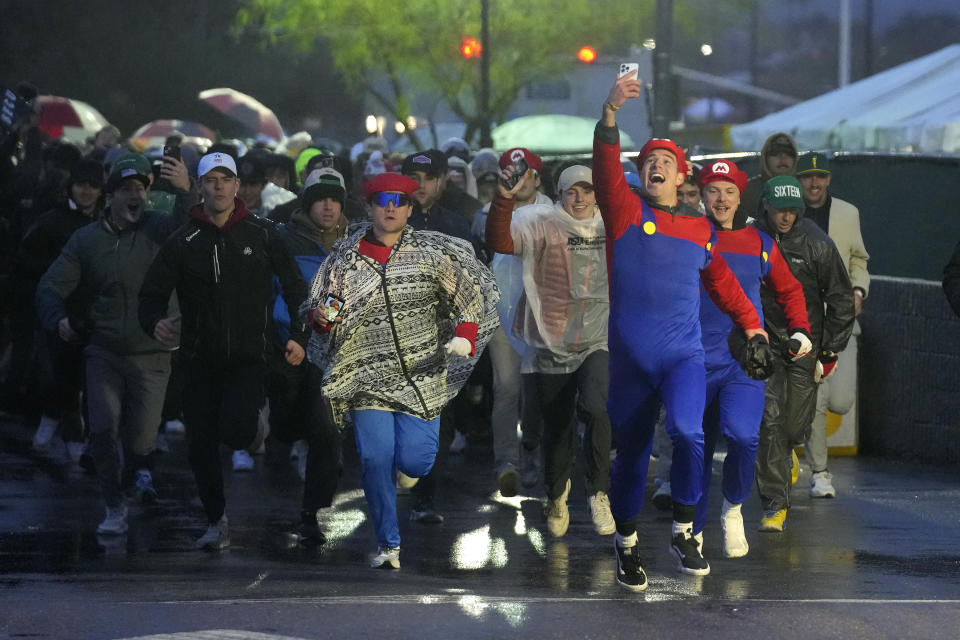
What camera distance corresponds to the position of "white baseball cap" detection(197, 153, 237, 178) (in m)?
9.03

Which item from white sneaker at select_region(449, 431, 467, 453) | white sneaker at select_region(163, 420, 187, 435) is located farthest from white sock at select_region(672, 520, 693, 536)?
white sneaker at select_region(163, 420, 187, 435)

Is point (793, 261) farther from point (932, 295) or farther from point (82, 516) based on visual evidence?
point (82, 516)

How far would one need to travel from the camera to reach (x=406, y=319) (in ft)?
28.1

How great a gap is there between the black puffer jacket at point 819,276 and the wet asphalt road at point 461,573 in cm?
109

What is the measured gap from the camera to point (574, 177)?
977 cm

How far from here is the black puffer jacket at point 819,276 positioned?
9.90 m

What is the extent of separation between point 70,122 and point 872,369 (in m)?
26.0

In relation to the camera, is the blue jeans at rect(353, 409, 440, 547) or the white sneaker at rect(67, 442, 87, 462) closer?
the blue jeans at rect(353, 409, 440, 547)

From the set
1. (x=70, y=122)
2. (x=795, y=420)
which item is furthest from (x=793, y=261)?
(x=70, y=122)

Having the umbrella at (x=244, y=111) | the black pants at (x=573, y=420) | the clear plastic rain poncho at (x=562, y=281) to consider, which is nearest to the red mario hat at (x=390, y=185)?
the clear plastic rain poncho at (x=562, y=281)

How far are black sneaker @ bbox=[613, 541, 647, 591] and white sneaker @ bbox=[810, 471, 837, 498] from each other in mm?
3389

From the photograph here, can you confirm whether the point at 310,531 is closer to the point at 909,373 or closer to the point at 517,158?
the point at 517,158

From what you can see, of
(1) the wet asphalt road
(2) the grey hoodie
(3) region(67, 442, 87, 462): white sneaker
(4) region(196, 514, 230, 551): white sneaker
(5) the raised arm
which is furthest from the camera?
(3) region(67, 442, 87, 462): white sneaker

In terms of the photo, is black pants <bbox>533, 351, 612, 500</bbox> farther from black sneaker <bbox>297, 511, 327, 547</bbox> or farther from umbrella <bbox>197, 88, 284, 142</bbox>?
umbrella <bbox>197, 88, 284, 142</bbox>
